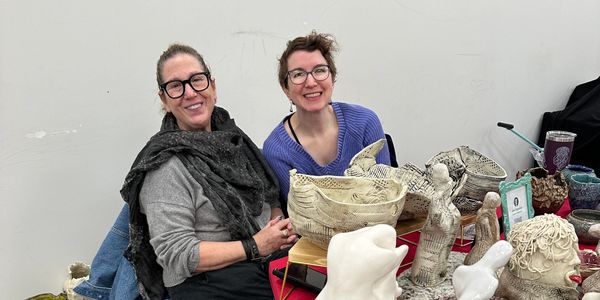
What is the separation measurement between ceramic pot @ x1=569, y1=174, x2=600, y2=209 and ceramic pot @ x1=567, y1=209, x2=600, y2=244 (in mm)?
102

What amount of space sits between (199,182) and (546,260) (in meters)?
0.84

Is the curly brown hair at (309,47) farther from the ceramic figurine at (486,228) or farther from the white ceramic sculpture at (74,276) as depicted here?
the white ceramic sculpture at (74,276)

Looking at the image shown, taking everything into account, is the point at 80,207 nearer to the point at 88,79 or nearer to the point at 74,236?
the point at 74,236

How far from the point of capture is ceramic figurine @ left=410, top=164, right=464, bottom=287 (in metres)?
0.94

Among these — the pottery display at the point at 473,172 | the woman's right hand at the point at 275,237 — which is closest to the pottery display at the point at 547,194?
the pottery display at the point at 473,172

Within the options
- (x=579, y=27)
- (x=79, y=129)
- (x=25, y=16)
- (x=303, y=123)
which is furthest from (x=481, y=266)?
(x=579, y=27)

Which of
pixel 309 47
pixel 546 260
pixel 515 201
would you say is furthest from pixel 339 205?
pixel 309 47

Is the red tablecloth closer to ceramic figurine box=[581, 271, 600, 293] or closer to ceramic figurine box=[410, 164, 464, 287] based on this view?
ceramic figurine box=[410, 164, 464, 287]

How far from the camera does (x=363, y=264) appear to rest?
76cm

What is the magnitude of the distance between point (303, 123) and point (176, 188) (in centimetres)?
56

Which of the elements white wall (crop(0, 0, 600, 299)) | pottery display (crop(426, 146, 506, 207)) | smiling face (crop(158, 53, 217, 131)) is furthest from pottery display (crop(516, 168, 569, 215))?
white wall (crop(0, 0, 600, 299))

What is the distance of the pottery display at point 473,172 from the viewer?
108 centimetres

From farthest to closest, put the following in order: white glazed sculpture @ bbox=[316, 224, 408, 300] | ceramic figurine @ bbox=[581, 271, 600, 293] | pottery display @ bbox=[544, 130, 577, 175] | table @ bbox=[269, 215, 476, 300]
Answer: pottery display @ bbox=[544, 130, 577, 175] < table @ bbox=[269, 215, 476, 300] < ceramic figurine @ bbox=[581, 271, 600, 293] < white glazed sculpture @ bbox=[316, 224, 408, 300]

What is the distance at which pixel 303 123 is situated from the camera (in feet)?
5.43
